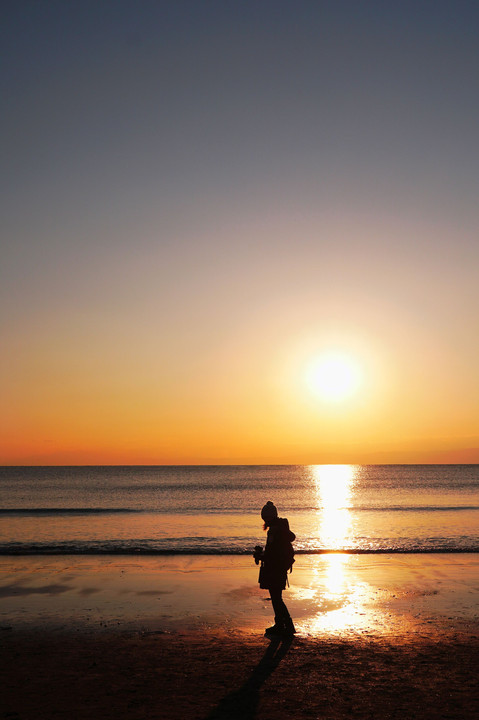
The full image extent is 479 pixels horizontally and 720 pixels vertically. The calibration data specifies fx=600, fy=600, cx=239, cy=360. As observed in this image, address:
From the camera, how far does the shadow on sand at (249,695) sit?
6.43 m

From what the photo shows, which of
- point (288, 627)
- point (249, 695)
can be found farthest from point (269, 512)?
point (249, 695)

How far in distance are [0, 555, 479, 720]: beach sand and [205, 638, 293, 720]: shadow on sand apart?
22 mm

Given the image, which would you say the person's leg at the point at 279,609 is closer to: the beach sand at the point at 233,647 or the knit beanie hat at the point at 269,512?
the beach sand at the point at 233,647

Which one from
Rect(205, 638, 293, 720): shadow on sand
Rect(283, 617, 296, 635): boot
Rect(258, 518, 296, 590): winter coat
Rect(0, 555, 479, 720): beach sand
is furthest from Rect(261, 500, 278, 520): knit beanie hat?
Rect(205, 638, 293, 720): shadow on sand

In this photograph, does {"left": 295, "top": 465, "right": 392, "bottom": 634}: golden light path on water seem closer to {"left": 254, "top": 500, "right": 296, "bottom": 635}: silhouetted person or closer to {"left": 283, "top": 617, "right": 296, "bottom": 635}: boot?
{"left": 283, "top": 617, "right": 296, "bottom": 635}: boot

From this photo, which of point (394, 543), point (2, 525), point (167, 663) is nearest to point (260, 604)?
point (167, 663)

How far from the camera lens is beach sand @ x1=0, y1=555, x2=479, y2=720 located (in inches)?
267

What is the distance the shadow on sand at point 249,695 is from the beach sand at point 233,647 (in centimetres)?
2

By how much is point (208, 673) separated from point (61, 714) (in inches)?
84.0

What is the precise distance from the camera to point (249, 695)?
7043 mm

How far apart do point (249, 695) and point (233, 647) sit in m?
2.25

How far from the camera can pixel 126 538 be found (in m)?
27.3

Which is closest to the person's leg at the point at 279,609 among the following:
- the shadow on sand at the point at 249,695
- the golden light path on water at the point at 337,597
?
the golden light path on water at the point at 337,597

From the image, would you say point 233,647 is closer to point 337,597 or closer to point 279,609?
point 279,609
